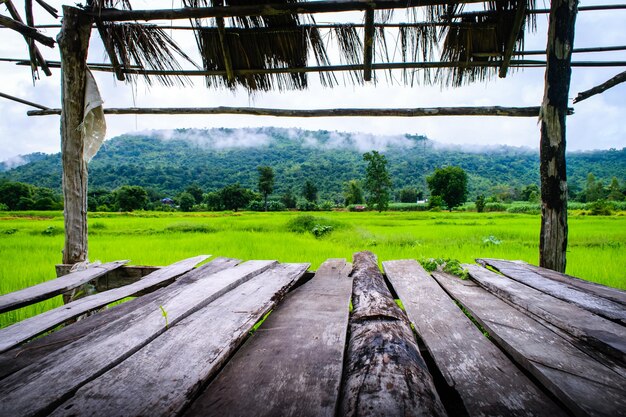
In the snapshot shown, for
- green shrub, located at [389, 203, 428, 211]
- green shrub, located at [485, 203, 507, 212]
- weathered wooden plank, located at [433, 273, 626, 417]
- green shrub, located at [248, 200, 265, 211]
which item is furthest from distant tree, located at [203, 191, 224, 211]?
weathered wooden plank, located at [433, 273, 626, 417]

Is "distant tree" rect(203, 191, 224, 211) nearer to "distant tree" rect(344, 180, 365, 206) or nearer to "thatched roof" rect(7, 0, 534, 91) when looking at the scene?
"distant tree" rect(344, 180, 365, 206)

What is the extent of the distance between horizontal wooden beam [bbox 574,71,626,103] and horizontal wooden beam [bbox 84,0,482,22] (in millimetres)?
1459

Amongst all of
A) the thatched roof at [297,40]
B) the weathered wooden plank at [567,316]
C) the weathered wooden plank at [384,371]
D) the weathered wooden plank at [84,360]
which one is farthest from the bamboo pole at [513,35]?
the weathered wooden plank at [84,360]

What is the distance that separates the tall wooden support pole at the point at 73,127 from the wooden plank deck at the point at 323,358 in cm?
150

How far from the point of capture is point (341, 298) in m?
1.54

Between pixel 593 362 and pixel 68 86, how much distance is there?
13.0ft

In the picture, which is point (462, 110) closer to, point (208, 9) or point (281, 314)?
point (208, 9)

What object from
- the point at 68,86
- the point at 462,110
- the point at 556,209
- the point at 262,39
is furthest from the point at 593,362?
the point at 68,86

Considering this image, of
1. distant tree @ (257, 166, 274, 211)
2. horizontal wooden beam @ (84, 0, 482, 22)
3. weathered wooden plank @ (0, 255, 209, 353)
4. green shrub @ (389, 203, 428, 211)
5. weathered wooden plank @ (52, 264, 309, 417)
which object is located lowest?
green shrub @ (389, 203, 428, 211)

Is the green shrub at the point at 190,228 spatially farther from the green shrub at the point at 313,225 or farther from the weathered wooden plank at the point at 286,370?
the weathered wooden plank at the point at 286,370

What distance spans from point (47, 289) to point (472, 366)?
7.97ft

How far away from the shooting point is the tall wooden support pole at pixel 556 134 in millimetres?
2430

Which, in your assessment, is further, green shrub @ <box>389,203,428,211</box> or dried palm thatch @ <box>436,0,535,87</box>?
green shrub @ <box>389,203,428,211</box>

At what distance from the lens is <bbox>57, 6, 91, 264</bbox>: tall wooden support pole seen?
8.59ft
